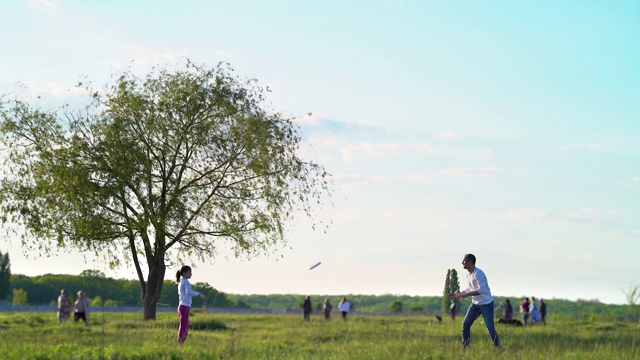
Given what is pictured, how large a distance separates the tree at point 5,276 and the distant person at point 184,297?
83014 mm

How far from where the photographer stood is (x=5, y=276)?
94250 mm

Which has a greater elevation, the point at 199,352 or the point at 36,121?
the point at 36,121

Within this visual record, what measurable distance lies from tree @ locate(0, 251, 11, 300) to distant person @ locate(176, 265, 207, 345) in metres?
83.0

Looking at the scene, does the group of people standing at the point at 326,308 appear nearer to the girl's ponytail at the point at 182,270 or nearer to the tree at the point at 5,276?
the girl's ponytail at the point at 182,270

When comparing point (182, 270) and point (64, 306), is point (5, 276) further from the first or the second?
point (182, 270)

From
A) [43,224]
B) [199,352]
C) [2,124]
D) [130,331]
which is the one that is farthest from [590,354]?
[2,124]

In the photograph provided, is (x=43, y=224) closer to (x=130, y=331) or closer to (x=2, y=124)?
(x=2, y=124)

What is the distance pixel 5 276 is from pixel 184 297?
84.9m

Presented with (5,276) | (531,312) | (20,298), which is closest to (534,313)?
(531,312)

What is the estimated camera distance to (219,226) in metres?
38.4

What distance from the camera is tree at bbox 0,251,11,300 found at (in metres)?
93.4

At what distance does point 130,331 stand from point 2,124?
2627 centimetres

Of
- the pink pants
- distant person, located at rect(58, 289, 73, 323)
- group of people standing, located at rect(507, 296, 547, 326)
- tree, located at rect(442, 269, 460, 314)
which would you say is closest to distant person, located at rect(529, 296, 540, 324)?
group of people standing, located at rect(507, 296, 547, 326)

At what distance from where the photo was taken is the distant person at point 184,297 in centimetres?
1666
